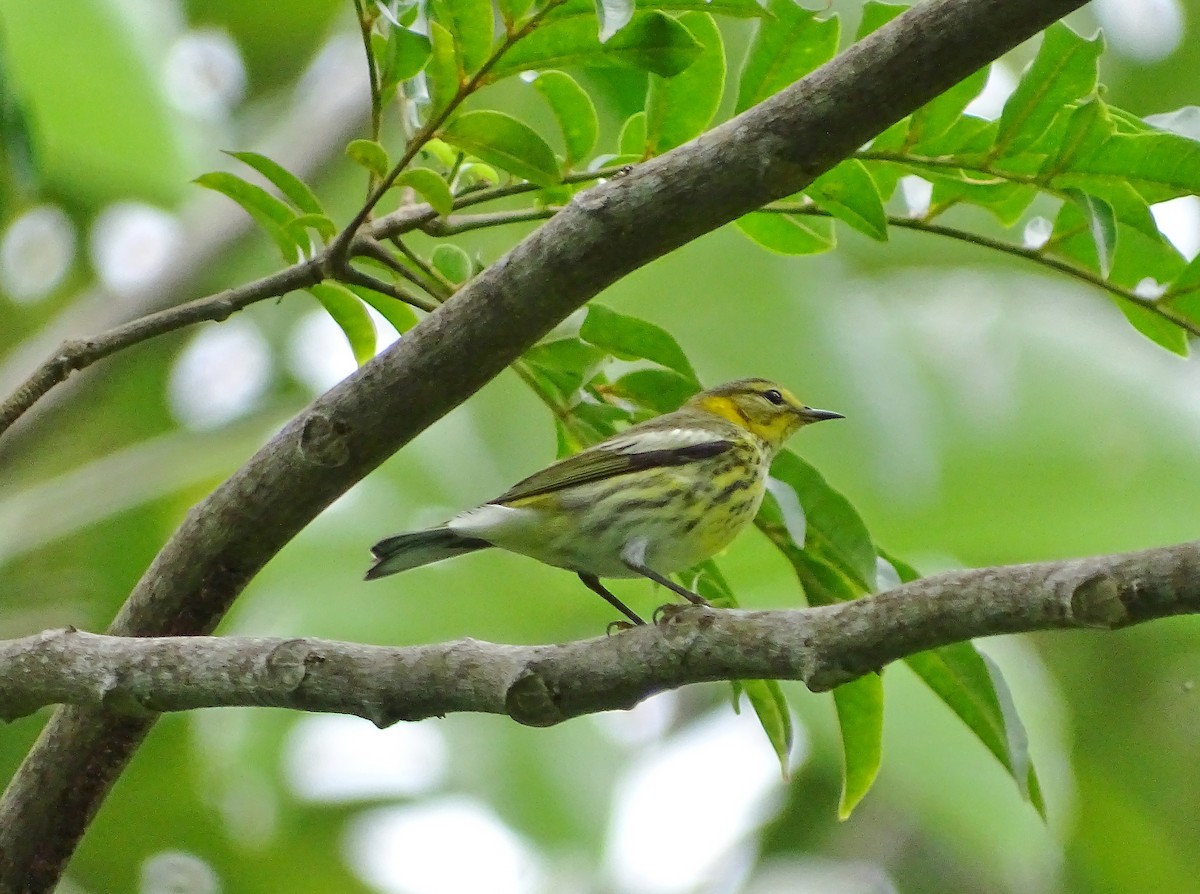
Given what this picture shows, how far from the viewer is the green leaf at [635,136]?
2.34 metres

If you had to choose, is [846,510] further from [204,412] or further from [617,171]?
[204,412]

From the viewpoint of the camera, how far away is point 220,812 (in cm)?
474

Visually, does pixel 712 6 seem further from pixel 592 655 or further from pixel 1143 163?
pixel 592 655

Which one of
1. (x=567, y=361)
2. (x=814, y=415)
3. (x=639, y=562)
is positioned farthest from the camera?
(x=814, y=415)

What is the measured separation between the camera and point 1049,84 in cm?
206

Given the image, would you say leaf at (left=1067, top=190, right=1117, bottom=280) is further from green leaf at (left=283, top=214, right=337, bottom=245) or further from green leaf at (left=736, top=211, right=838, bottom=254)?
green leaf at (left=283, top=214, right=337, bottom=245)

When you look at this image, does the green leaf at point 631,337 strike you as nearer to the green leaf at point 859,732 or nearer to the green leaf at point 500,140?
the green leaf at point 500,140

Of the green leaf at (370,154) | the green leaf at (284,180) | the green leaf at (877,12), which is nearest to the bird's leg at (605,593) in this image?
the green leaf at (284,180)

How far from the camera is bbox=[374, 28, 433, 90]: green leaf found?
6.00 ft

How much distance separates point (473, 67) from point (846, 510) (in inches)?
35.7

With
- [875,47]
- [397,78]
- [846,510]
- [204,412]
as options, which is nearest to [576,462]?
[846,510]

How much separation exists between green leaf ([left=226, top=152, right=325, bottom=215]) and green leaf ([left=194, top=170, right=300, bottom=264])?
0.02 meters

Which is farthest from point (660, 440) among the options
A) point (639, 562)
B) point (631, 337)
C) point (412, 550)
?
point (631, 337)

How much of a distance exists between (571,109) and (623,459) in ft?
3.23
